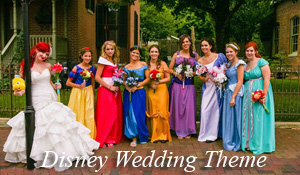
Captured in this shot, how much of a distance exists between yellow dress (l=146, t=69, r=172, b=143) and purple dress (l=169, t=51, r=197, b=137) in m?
0.25

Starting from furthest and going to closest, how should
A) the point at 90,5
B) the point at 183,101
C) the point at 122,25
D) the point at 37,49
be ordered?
1. the point at 122,25
2. the point at 90,5
3. the point at 183,101
4. the point at 37,49

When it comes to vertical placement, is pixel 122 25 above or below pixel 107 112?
above

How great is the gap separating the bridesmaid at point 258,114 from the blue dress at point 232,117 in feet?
0.51

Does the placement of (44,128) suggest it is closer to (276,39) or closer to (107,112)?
(107,112)

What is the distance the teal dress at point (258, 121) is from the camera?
5309mm

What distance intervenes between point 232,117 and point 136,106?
1.90 m

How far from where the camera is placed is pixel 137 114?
585cm

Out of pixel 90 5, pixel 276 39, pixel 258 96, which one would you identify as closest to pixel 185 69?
pixel 258 96

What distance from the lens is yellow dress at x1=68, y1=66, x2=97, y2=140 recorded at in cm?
565

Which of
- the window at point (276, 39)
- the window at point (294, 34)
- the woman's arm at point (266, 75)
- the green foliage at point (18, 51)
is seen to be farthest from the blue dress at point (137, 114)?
the window at point (276, 39)

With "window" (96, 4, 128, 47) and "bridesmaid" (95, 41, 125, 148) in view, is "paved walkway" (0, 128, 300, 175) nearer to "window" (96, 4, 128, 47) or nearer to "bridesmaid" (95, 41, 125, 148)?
"bridesmaid" (95, 41, 125, 148)

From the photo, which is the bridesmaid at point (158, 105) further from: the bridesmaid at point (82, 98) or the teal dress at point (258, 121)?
the teal dress at point (258, 121)

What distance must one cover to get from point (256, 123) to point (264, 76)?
0.87 m

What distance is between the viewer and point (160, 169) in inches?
179
